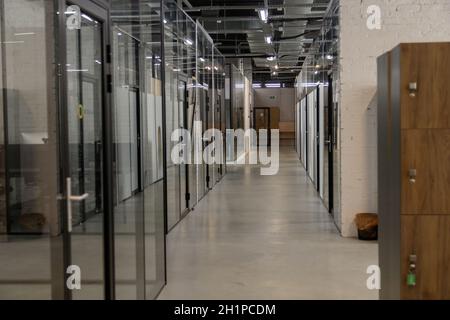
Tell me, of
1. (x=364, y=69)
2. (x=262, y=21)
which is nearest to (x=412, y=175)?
(x=364, y=69)

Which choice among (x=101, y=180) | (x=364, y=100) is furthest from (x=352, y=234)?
(x=101, y=180)

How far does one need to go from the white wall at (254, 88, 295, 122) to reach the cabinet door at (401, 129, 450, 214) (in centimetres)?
3049

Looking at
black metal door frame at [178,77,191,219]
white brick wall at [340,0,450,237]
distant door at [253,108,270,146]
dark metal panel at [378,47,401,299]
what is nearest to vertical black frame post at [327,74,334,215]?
white brick wall at [340,0,450,237]

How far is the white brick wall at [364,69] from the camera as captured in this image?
265 inches

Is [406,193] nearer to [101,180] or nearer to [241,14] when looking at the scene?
[101,180]

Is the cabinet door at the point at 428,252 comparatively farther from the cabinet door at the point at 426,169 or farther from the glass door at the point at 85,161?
the glass door at the point at 85,161

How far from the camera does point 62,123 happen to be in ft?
8.95

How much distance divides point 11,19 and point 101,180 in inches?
176

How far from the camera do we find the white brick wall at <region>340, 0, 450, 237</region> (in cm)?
673

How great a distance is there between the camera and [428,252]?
2.97m

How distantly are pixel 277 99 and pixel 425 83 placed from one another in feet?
101

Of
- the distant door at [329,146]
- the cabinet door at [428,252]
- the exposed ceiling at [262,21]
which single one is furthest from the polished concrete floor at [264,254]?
the exposed ceiling at [262,21]

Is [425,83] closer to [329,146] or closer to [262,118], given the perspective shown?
[329,146]

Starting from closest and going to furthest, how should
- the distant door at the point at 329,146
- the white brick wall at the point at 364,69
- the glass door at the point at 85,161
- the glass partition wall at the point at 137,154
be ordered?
the glass door at the point at 85,161
the glass partition wall at the point at 137,154
the white brick wall at the point at 364,69
the distant door at the point at 329,146
